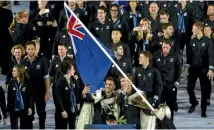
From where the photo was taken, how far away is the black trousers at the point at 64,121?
655 inches

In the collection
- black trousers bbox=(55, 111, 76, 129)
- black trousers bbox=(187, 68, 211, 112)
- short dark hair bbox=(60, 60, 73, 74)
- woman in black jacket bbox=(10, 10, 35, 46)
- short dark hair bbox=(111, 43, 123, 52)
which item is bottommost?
black trousers bbox=(55, 111, 76, 129)

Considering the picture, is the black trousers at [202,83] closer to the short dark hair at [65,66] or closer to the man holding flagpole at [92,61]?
the short dark hair at [65,66]

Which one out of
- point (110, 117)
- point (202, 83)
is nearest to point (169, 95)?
point (202, 83)

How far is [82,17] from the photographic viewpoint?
21703mm

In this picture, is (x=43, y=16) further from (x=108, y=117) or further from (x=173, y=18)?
(x=108, y=117)

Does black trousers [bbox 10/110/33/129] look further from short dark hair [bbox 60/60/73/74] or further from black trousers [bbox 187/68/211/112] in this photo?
black trousers [bbox 187/68/211/112]

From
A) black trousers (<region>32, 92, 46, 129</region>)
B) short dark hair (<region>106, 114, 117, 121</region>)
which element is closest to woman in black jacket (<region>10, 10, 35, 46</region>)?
black trousers (<region>32, 92, 46, 129</region>)

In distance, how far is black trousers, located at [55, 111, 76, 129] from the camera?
16.6 meters

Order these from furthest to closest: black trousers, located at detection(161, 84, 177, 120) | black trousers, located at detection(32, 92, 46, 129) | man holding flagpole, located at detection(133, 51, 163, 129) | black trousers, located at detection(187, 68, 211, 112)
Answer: black trousers, located at detection(187, 68, 211, 112) < black trousers, located at detection(161, 84, 177, 120) < black trousers, located at detection(32, 92, 46, 129) < man holding flagpole, located at detection(133, 51, 163, 129)

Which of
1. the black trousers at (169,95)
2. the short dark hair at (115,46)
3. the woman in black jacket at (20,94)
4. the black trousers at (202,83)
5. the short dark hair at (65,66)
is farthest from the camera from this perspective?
the black trousers at (202,83)

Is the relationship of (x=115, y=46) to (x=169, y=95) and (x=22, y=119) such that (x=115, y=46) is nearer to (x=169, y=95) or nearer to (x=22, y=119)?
(x=169, y=95)

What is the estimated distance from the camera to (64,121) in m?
16.7

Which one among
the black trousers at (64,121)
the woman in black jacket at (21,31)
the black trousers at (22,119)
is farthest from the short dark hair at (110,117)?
the woman in black jacket at (21,31)

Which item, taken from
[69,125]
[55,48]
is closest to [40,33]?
[55,48]
